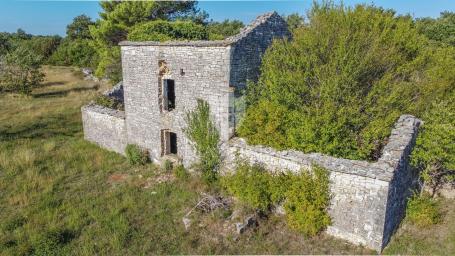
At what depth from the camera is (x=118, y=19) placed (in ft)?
84.1

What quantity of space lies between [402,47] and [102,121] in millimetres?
13330

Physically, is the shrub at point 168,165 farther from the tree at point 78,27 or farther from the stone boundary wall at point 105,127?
the tree at point 78,27

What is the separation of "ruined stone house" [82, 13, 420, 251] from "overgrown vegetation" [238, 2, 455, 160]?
552mm

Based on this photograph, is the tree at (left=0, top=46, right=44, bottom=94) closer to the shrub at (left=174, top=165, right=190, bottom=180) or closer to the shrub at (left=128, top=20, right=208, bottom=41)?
the shrub at (left=128, top=20, right=208, bottom=41)

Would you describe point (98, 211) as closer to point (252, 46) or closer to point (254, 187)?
point (254, 187)

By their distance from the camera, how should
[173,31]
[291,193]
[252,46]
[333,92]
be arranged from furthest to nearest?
[173,31], [252,46], [333,92], [291,193]

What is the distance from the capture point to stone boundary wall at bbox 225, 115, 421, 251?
7719 mm

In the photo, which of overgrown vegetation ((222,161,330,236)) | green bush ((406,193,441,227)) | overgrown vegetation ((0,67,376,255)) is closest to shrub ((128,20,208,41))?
overgrown vegetation ((0,67,376,255))

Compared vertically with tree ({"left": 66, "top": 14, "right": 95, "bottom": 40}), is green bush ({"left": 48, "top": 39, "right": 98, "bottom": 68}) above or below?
below

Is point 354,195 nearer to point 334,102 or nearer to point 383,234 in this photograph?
point 383,234

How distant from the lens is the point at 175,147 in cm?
1394

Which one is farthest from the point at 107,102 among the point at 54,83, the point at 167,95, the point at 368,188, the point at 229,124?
the point at 54,83

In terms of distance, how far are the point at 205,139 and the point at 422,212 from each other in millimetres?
6783

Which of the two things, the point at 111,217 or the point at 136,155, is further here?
the point at 136,155
